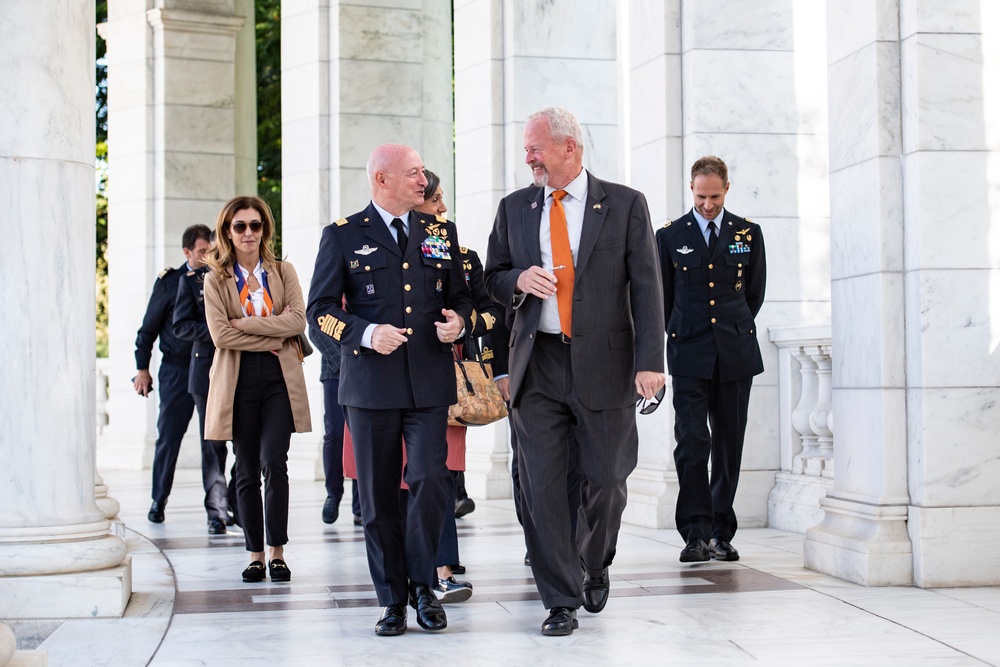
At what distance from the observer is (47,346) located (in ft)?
22.4

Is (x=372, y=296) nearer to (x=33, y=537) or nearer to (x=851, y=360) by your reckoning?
(x=33, y=537)

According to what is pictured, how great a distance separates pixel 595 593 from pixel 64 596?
7.70 ft

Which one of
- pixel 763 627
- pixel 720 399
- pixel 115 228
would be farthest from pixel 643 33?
pixel 115 228

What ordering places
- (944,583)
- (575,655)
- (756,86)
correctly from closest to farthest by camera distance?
(575,655) → (944,583) → (756,86)

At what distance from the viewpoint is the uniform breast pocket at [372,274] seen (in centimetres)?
646

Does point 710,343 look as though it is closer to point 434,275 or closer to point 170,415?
point 434,275

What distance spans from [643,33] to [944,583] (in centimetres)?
480

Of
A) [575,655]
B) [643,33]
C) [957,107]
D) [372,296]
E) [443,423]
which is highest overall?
[643,33]

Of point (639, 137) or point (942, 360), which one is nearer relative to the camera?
point (942, 360)

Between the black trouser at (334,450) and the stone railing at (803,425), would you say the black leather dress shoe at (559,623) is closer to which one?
the stone railing at (803,425)

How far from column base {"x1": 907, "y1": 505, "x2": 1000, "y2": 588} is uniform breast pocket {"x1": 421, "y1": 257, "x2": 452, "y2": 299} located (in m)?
2.66

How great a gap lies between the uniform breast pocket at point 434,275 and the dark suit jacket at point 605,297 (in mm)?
222

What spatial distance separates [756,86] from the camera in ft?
33.6

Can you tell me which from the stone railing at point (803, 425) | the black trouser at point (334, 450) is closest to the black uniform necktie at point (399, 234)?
the stone railing at point (803, 425)
